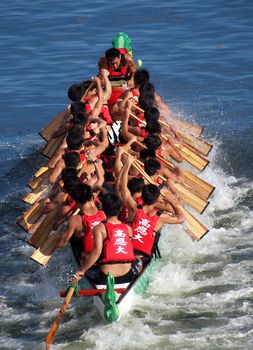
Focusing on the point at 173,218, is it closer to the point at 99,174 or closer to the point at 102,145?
the point at 99,174

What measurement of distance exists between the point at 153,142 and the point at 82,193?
2.50 meters

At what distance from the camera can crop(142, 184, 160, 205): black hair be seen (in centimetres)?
1396

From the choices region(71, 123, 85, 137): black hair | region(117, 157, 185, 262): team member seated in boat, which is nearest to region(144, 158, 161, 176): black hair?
region(117, 157, 185, 262): team member seated in boat

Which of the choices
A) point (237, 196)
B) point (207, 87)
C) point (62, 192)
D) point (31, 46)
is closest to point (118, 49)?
point (237, 196)

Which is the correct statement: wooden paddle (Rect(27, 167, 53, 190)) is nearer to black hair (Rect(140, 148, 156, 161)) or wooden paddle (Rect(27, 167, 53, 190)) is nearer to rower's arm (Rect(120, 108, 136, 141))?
rower's arm (Rect(120, 108, 136, 141))

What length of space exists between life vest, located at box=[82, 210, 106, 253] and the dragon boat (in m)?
0.32

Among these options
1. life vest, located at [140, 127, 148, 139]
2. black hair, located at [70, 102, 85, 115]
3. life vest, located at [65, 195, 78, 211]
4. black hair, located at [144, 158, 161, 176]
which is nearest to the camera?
life vest, located at [65, 195, 78, 211]

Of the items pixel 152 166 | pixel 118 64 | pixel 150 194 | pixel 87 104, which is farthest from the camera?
pixel 118 64

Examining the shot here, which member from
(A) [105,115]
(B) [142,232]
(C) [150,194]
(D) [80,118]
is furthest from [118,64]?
(B) [142,232]

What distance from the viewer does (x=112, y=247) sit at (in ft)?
43.3

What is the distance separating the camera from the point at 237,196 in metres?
18.3

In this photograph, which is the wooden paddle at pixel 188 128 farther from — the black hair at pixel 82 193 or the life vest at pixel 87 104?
the black hair at pixel 82 193

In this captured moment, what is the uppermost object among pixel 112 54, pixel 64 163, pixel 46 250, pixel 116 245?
pixel 112 54

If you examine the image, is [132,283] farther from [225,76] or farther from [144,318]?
[225,76]
